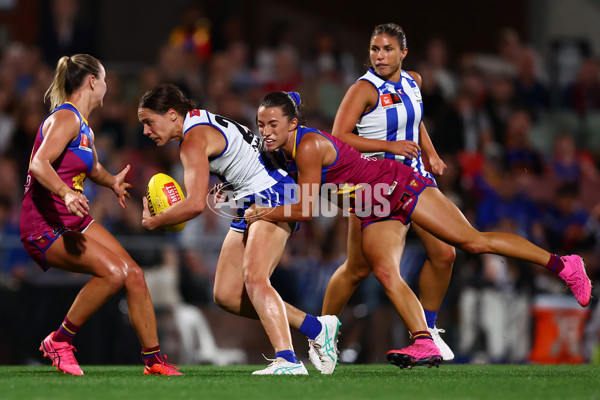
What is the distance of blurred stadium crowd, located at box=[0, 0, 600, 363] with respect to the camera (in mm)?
9500


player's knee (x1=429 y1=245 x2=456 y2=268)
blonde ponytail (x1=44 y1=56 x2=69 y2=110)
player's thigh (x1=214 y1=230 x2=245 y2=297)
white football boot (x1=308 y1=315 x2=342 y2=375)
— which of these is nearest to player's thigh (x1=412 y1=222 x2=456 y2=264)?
player's knee (x1=429 y1=245 x2=456 y2=268)

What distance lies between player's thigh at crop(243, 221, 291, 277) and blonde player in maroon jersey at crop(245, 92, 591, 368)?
0.27 feet

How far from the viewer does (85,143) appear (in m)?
5.95

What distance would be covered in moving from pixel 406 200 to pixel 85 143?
7.12 ft

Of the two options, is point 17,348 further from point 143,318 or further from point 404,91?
point 404,91

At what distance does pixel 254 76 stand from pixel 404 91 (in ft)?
19.8

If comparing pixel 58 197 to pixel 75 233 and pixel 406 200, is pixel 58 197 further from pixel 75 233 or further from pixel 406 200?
pixel 406 200

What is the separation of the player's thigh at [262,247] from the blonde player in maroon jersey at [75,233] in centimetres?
72

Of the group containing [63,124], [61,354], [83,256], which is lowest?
[61,354]

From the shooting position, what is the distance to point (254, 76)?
12508mm

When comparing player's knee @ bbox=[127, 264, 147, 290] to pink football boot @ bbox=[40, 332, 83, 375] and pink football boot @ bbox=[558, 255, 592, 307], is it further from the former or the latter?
pink football boot @ bbox=[558, 255, 592, 307]

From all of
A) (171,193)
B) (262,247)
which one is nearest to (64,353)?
(171,193)

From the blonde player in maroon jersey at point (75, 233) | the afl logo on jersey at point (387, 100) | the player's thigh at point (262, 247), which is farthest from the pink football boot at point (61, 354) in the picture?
the afl logo on jersey at point (387, 100)

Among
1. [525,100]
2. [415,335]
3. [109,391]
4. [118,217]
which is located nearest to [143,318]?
[109,391]
